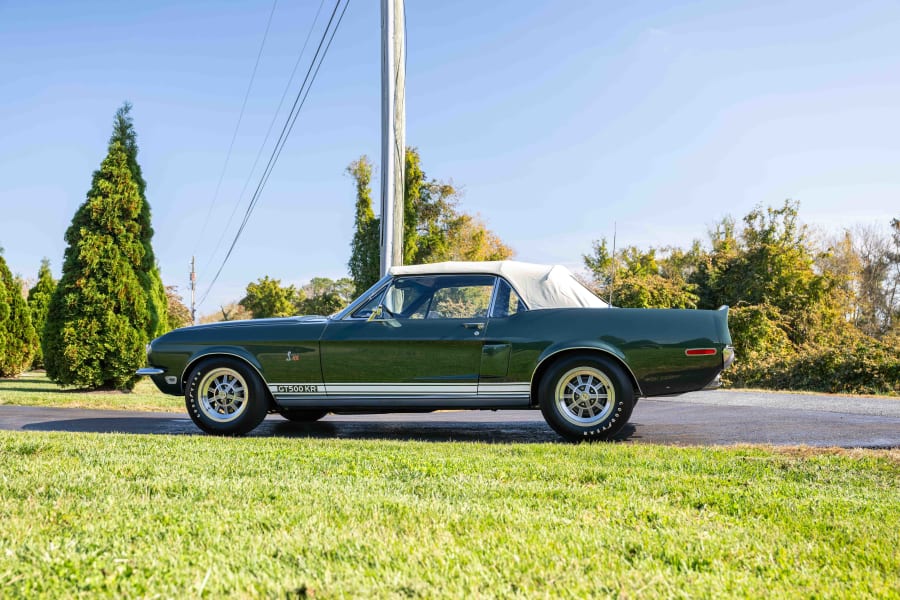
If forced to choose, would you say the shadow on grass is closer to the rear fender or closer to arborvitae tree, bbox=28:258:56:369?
the rear fender

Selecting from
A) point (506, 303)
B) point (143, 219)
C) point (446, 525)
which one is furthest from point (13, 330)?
point (446, 525)

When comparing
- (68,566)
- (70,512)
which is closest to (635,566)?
(68,566)

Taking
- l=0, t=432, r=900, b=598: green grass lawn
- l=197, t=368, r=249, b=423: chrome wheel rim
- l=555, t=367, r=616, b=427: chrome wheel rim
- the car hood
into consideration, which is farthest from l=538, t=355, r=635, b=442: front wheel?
l=197, t=368, r=249, b=423: chrome wheel rim

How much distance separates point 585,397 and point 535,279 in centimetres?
118

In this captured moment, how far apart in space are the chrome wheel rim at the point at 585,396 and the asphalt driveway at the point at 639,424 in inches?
15.6

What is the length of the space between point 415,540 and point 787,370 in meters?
16.7

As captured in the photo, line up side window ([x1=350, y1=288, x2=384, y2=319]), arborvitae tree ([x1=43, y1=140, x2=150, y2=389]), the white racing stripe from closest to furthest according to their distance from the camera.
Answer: the white racing stripe, side window ([x1=350, y1=288, x2=384, y2=319]), arborvitae tree ([x1=43, y1=140, x2=150, y2=389])

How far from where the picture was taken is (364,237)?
1416 inches

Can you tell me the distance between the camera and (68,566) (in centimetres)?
260

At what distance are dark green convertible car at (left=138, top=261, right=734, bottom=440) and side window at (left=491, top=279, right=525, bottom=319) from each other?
0.01 m

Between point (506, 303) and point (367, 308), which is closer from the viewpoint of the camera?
point (506, 303)

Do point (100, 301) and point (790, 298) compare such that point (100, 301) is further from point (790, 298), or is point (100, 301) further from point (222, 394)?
point (790, 298)

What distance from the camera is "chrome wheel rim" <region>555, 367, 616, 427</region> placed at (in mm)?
6191

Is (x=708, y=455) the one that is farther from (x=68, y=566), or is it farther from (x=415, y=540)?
(x=68, y=566)
